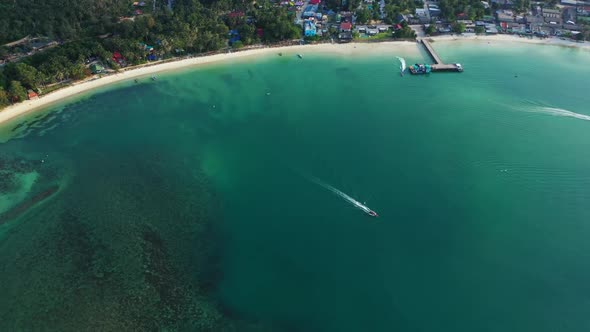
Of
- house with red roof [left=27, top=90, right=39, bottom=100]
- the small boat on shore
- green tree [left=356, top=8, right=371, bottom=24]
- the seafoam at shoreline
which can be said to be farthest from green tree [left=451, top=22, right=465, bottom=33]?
house with red roof [left=27, top=90, right=39, bottom=100]

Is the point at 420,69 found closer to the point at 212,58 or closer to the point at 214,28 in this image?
the point at 212,58

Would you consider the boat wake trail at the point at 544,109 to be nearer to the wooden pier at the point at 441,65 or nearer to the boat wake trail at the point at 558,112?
the boat wake trail at the point at 558,112

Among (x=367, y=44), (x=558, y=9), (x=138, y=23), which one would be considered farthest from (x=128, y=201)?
(x=558, y=9)

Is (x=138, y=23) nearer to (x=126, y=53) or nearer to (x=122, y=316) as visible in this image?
(x=126, y=53)

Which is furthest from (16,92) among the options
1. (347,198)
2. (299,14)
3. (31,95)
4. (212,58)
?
(299,14)

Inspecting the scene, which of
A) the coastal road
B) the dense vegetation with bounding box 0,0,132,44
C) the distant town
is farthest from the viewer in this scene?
the coastal road

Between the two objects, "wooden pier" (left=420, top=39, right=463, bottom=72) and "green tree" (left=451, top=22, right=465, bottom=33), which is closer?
"wooden pier" (left=420, top=39, right=463, bottom=72)

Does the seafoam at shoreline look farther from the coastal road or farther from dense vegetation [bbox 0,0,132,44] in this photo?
dense vegetation [bbox 0,0,132,44]
